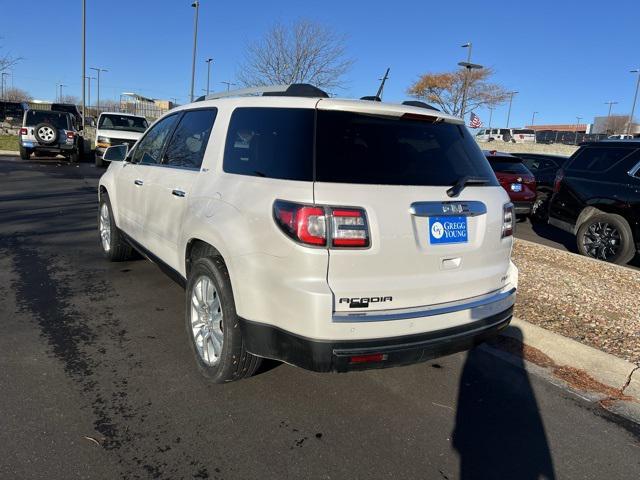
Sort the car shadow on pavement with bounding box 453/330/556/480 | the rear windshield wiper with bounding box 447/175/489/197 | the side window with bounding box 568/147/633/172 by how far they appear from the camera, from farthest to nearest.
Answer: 1. the side window with bounding box 568/147/633/172
2. the rear windshield wiper with bounding box 447/175/489/197
3. the car shadow on pavement with bounding box 453/330/556/480

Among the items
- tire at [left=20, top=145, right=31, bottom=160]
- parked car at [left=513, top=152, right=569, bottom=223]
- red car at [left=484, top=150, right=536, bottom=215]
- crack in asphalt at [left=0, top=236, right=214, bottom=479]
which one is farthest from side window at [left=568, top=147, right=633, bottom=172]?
tire at [left=20, top=145, right=31, bottom=160]

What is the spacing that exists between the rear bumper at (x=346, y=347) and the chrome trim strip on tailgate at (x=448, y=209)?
655 mm

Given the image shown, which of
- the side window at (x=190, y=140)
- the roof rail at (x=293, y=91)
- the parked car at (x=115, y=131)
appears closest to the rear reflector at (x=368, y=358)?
the roof rail at (x=293, y=91)

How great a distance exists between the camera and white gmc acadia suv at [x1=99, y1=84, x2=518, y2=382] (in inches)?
100

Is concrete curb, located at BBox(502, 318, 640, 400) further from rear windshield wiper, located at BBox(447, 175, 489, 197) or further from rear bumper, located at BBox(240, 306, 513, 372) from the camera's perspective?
rear windshield wiper, located at BBox(447, 175, 489, 197)

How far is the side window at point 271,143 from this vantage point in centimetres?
270

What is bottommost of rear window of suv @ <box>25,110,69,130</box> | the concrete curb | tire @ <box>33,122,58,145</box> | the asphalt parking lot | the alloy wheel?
the asphalt parking lot

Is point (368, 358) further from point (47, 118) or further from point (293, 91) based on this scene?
point (47, 118)

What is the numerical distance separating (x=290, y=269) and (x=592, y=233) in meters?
6.70

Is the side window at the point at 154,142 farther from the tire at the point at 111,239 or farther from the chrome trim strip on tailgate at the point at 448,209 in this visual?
the chrome trim strip on tailgate at the point at 448,209

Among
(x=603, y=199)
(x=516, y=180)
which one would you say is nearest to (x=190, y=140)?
(x=603, y=199)

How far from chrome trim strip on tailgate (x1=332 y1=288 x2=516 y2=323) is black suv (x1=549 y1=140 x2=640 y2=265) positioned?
4950 millimetres

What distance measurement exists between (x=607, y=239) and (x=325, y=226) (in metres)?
6.51

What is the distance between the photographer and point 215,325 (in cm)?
322
